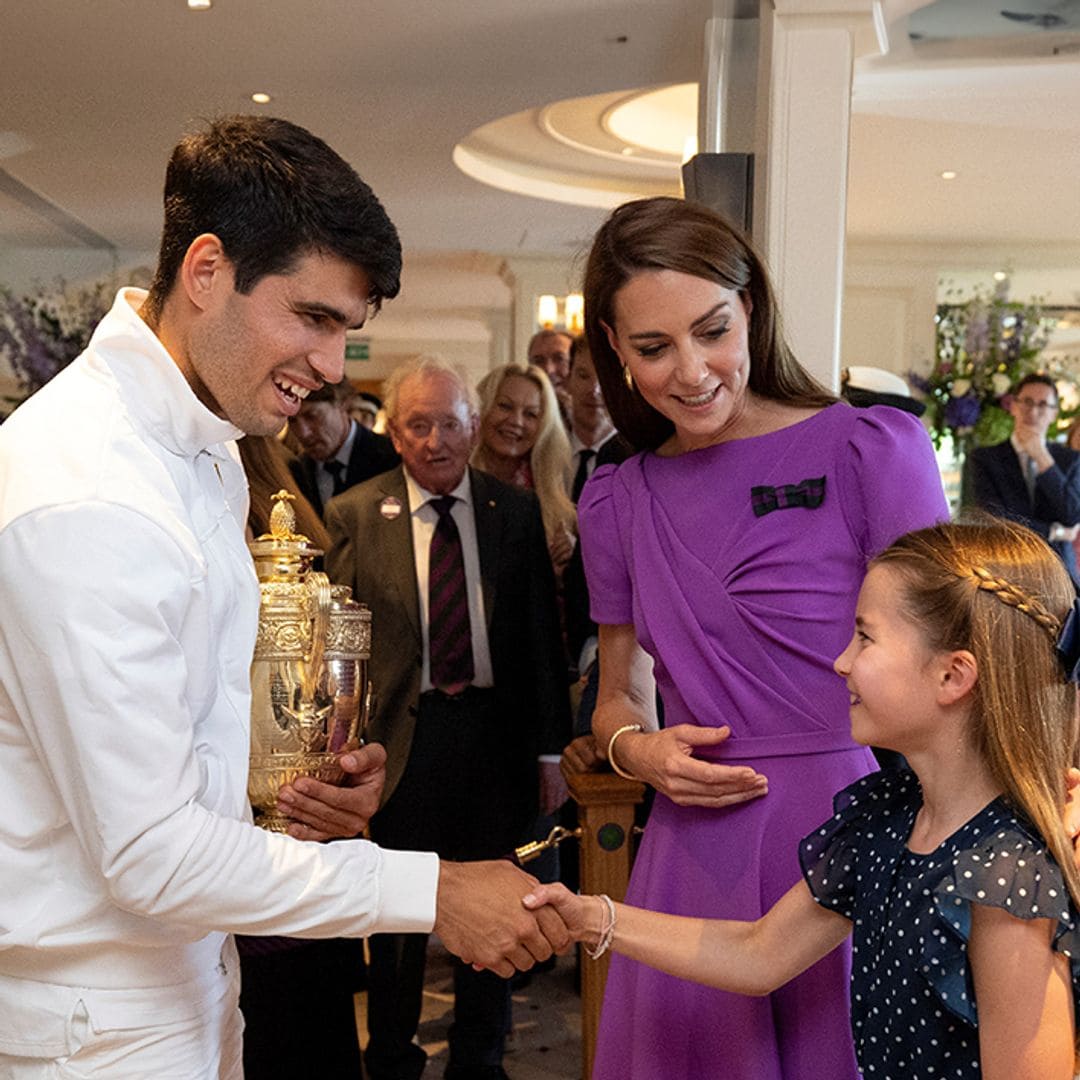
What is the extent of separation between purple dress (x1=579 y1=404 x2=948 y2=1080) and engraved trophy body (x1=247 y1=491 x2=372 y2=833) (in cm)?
43

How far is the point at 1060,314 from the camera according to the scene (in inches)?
219

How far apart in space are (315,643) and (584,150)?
7.19 m

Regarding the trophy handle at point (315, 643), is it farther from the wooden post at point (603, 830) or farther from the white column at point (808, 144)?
the white column at point (808, 144)

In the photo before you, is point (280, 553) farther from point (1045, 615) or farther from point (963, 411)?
point (963, 411)

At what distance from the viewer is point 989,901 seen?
154cm

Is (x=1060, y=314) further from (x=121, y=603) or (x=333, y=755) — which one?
(x=121, y=603)

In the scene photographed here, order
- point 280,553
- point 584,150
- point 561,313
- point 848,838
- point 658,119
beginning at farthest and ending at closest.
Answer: point 561,313 → point 584,150 → point 658,119 → point 280,553 → point 848,838

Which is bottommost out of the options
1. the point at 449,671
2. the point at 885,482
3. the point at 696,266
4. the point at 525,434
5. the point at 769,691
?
the point at 449,671

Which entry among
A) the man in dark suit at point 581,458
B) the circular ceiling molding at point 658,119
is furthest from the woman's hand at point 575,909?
the circular ceiling molding at point 658,119

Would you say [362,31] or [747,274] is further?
[362,31]

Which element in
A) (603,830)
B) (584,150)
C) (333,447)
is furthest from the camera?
(584,150)

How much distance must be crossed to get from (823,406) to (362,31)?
153 inches

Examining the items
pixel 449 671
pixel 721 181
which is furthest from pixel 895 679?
pixel 721 181

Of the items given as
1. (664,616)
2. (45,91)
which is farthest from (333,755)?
(45,91)
